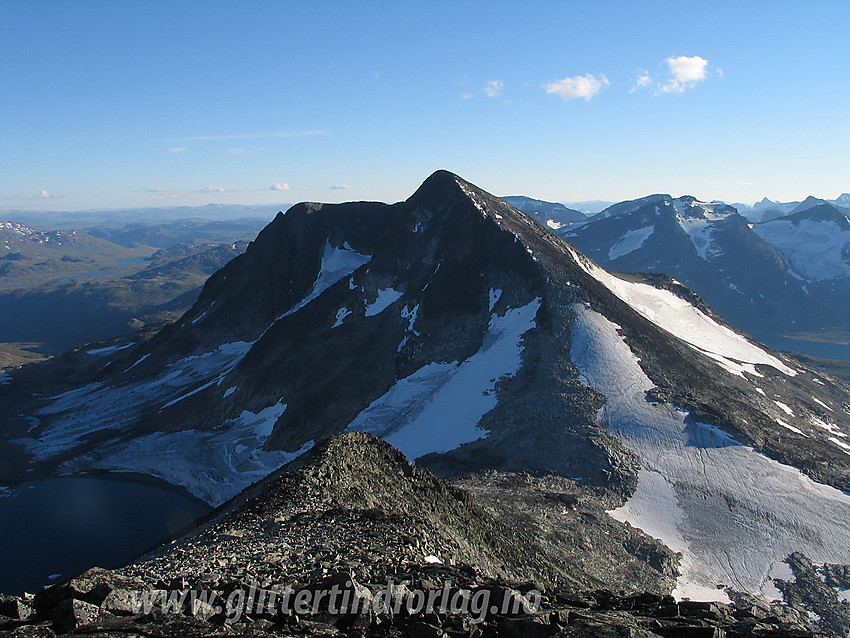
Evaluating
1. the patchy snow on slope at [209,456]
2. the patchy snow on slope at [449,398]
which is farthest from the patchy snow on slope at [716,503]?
the patchy snow on slope at [209,456]

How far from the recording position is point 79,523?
59250 millimetres

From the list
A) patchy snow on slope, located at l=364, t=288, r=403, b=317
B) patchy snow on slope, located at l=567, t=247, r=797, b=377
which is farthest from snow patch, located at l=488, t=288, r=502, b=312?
patchy snow on slope, located at l=364, t=288, r=403, b=317

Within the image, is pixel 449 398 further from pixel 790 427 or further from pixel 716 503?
pixel 790 427

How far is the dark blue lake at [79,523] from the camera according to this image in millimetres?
50938

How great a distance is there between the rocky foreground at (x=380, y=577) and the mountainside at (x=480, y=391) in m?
6.69

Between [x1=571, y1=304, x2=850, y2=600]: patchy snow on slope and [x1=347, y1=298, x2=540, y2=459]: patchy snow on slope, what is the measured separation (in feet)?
38.9

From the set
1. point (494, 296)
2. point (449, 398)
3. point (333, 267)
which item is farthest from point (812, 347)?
point (449, 398)

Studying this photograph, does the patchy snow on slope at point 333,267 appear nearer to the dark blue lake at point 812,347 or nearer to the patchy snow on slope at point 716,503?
the patchy snow on slope at point 716,503

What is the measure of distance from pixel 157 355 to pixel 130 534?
4735 cm

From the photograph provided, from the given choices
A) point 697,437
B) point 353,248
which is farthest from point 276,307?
point 697,437

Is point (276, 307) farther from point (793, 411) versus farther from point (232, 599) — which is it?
point (232, 599)

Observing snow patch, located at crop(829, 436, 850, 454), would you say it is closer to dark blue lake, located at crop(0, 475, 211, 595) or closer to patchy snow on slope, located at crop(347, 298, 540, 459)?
patchy snow on slope, located at crop(347, 298, 540, 459)

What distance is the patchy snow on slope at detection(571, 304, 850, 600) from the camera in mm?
34781

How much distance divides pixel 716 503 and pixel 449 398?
26.9 meters
